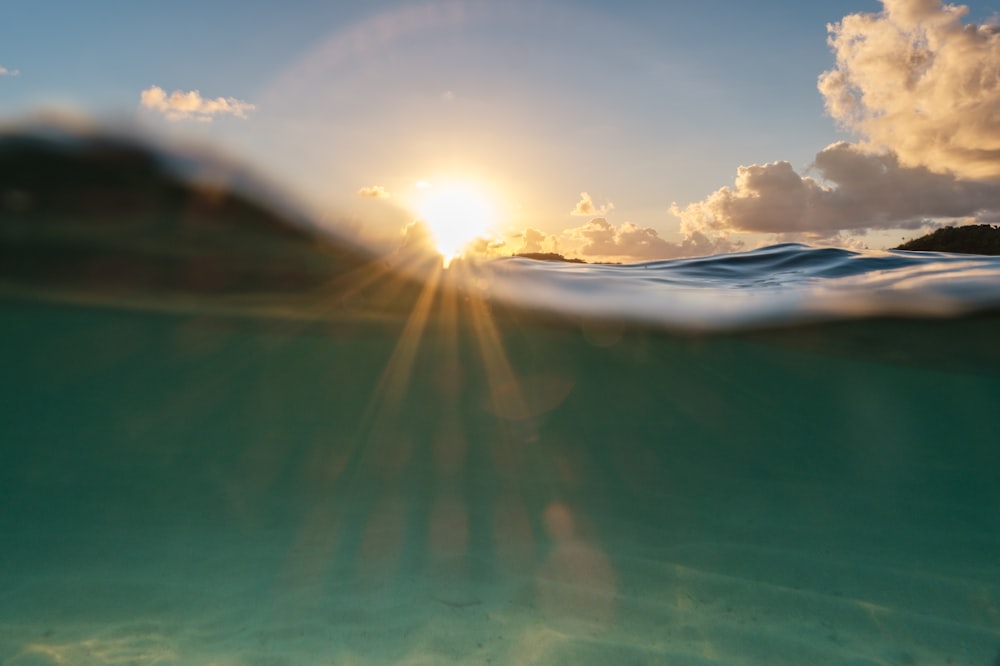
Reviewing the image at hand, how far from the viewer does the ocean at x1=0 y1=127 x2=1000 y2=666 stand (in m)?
4.79

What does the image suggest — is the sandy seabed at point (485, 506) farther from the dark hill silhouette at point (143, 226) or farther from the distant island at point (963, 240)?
the distant island at point (963, 240)

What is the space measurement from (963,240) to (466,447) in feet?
98.9

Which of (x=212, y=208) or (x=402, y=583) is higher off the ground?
(x=212, y=208)

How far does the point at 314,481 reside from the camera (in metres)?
7.16

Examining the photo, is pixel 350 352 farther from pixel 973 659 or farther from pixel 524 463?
pixel 973 659

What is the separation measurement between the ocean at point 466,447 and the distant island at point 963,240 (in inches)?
831

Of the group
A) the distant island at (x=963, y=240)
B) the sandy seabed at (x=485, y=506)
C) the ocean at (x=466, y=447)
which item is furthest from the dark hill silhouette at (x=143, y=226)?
the distant island at (x=963, y=240)

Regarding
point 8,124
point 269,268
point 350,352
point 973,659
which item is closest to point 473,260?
point 350,352

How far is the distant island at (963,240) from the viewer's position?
27188mm

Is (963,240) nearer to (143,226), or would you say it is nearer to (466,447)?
(466,447)

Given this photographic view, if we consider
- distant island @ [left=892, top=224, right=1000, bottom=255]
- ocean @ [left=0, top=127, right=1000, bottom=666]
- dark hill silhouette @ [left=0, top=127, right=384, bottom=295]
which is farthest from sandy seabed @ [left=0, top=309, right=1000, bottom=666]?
distant island @ [left=892, top=224, right=1000, bottom=255]

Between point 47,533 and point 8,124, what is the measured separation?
13.2 feet

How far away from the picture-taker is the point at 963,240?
28.1 meters

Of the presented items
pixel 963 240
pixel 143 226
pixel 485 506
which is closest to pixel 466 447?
pixel 485 506
